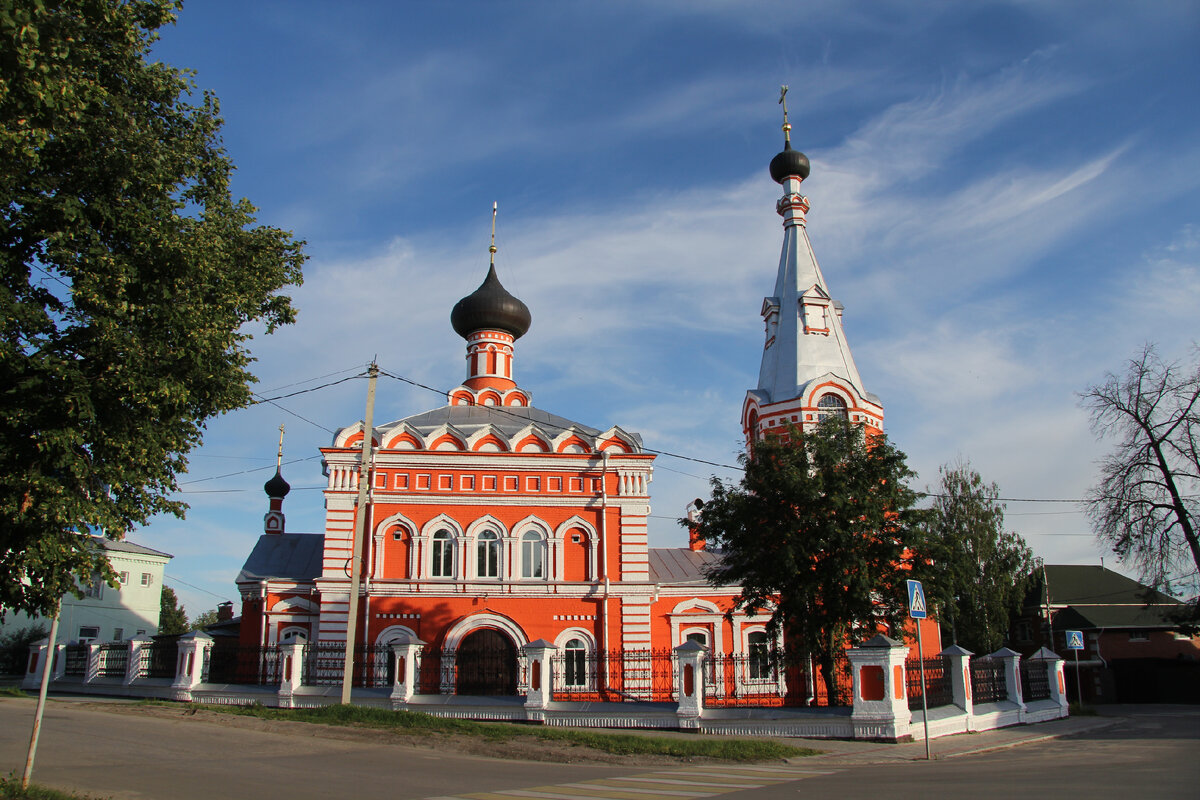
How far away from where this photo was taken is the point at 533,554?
76.5 ft

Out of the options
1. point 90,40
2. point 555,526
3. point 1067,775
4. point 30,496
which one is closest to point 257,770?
point 30,496

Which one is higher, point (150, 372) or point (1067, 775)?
point (150, 372)

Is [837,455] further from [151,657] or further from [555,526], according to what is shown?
[151,657]

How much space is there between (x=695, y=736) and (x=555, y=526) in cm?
990

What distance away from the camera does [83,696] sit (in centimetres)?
1938

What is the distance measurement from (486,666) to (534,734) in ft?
28.8

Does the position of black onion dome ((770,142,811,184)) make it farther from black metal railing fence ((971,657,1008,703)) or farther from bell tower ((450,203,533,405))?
black metal railing fence ((971,657,1008,703))

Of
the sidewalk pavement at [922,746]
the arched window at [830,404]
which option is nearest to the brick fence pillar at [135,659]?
the sidewalk pavement at [922,746]

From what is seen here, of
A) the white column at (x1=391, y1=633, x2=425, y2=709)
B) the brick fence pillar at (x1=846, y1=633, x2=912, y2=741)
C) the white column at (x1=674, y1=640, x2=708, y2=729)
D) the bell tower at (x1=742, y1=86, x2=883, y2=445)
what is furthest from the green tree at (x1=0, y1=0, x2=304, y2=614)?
the bell tower at (x1=742, y1=86, x2=883, y2=445)

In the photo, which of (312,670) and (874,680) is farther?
(312,670)

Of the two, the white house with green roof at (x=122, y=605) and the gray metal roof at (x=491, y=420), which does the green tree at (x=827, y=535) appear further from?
the white house with green roof at (x=122, y=605)

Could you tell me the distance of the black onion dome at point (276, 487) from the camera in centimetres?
2912

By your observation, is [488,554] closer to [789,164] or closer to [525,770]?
[525,770]

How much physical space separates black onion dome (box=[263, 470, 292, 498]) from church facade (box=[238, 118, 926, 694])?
11.8 ft
